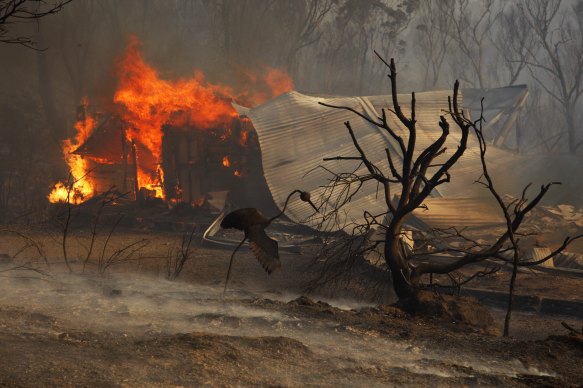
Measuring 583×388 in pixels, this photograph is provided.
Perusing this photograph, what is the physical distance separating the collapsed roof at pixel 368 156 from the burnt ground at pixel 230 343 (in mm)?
7938

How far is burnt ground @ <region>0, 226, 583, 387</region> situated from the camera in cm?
483

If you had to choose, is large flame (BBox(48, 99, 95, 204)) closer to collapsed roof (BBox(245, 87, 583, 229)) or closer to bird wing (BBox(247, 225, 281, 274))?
collapsed roof (BBox(245, 87, 583, 229))

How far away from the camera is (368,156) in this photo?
60.3ft

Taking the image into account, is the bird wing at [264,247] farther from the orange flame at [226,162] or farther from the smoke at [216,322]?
the orange flame at [226,162]

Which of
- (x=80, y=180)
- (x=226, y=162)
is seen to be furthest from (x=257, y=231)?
(x=80, y=180)

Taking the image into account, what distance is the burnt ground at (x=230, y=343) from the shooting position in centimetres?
483

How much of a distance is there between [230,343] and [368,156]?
43.4 feet

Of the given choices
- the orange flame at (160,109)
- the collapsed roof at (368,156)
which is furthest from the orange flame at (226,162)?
the collapsed roof at (368,156)

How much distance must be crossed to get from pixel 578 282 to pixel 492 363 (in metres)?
7.66

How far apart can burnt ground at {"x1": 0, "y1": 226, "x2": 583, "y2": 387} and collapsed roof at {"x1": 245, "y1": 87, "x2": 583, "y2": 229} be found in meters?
7.94

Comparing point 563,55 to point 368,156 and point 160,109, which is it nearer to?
point 368,156

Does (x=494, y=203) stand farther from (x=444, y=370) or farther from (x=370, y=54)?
(x=370, y=54)

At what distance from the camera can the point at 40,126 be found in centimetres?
3306

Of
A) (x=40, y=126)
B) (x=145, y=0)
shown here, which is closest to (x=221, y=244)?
(x=40, y=126)
